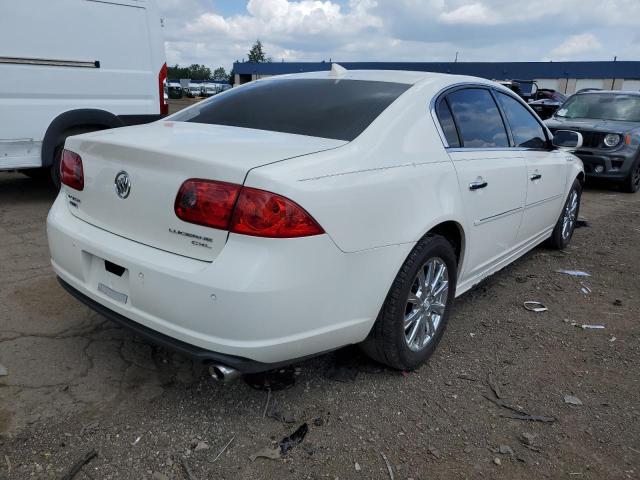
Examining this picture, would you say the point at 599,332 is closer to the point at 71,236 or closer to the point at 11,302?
the point at 71,236

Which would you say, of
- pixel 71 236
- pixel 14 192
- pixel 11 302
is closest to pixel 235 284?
pixel 71 236

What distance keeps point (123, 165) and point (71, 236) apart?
19.0 inches

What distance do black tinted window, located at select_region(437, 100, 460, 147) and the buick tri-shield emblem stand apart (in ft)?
5.61

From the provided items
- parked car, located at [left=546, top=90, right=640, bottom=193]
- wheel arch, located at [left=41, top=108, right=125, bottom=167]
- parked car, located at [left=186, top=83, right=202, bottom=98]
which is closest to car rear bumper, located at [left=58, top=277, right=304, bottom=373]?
wheel arch, located at [left=41, top=108, right=125, bottom=167]

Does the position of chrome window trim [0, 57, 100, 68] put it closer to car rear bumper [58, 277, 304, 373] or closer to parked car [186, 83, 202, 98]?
car rear bumper [58, 277, 304, 373]

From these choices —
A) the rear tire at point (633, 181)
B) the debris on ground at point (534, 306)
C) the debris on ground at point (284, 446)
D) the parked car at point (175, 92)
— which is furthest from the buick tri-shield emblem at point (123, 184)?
the parked car at point (175, 92)

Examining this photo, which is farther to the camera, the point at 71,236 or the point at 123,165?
the point at 71,236

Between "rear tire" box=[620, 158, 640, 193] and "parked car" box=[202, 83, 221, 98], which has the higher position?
"parked car" box=[202, 83, 221, 98]

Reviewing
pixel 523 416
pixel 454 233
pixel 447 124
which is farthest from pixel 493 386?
pixel 447 124

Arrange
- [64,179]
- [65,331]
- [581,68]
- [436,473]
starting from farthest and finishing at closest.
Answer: [581,68], [65,331], [64,179], [436,473]

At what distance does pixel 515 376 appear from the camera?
2.89 meters

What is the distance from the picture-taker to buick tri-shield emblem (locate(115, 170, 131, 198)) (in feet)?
7.56

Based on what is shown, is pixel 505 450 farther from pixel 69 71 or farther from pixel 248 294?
pixel 69 71

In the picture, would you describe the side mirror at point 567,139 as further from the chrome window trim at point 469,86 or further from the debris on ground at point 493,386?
the debris on ground at point 493,386
